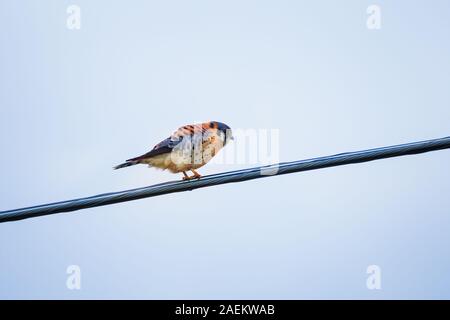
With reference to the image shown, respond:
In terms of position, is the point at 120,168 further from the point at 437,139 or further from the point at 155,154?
the point at 437,139

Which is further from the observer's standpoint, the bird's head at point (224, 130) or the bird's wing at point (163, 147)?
the bird's head at point (224, 130)

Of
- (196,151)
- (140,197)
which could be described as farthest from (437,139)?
(196,151)

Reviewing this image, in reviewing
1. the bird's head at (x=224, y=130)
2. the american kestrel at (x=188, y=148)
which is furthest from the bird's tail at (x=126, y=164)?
the bird's head at (x=224, y=130)

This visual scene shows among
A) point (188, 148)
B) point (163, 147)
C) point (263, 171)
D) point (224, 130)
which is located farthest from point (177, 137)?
point (263, 171)

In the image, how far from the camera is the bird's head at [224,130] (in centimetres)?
1068

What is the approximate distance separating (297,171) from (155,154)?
3.07 meters

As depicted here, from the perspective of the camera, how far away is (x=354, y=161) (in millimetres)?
7098

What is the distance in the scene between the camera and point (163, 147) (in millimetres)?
10078

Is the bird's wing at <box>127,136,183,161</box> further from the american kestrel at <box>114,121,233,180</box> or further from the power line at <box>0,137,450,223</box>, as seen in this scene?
the power line at <box>0,137,450,223</box>

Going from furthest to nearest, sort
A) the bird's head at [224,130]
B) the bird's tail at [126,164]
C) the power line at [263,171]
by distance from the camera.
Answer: the bird's head at [224,130] → the bird's tail at [126,164] → the power line at [263,171]

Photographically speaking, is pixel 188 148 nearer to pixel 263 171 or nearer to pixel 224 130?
pixel 224 130

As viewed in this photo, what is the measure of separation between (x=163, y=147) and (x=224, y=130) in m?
0.98

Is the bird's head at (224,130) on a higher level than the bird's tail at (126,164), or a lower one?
higher

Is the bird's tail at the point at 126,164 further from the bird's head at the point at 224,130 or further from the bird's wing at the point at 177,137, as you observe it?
the bird's head at the point at 224,130
